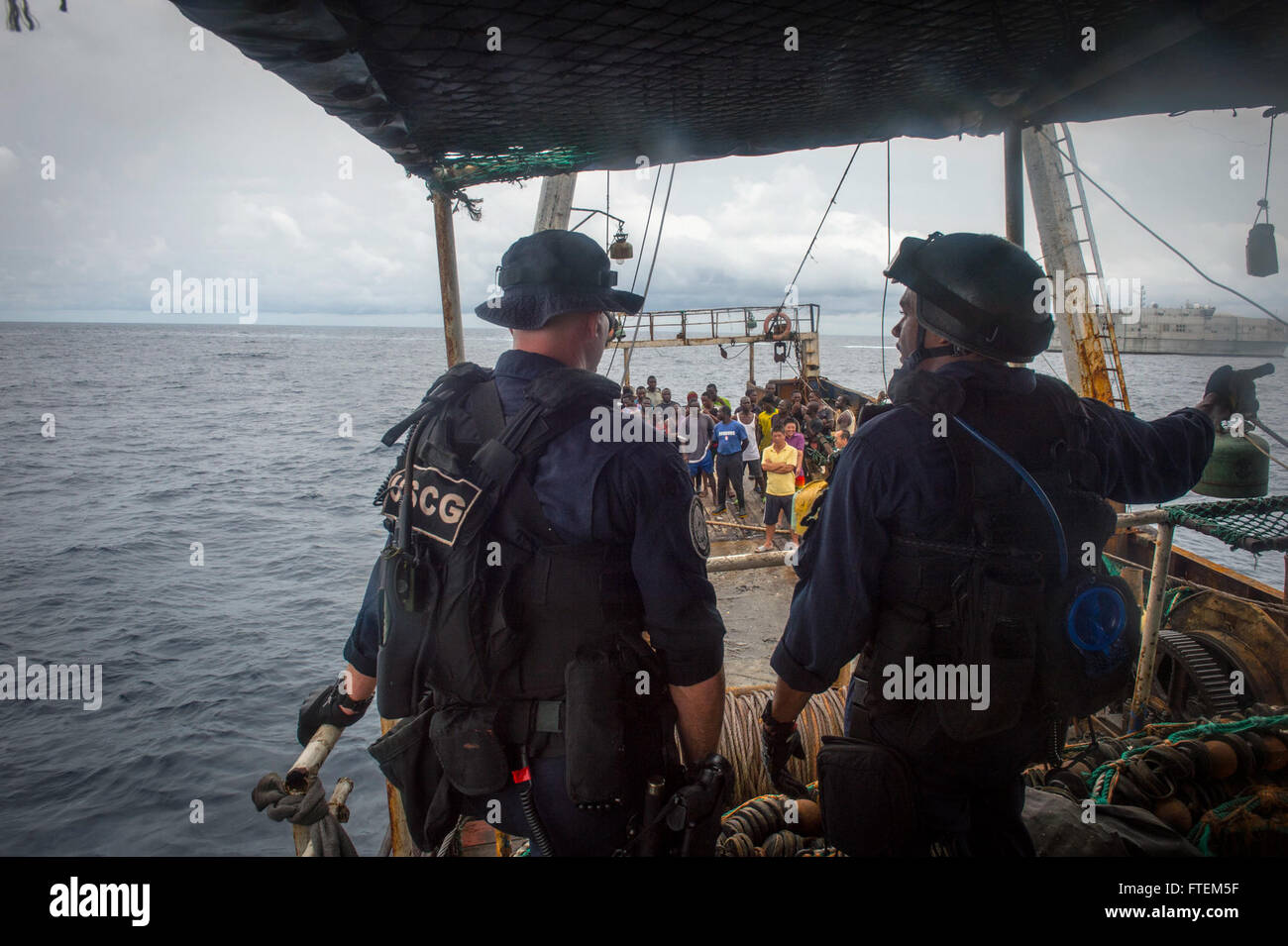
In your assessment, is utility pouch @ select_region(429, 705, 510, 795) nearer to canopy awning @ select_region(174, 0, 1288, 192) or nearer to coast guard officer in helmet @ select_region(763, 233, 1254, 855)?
coast guard officer in helmet @ select_region(763, 233, 1254, 855)

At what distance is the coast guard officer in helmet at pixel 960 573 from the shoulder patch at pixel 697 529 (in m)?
0.34

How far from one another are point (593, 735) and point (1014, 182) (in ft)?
11.0

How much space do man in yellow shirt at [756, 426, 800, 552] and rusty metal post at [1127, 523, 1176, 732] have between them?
21.6 ft

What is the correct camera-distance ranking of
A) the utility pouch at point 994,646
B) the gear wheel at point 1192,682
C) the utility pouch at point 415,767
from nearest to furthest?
→ the utility pouch at point 994,646 → the utility pouch at point 415,767 → the gear wheel at point 1192,682

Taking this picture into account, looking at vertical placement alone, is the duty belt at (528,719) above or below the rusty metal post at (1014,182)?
below

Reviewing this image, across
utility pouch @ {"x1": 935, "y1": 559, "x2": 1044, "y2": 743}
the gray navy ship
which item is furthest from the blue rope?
the gray navy ship

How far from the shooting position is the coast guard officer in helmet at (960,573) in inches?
77.0

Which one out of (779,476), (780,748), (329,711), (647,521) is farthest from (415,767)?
(779,476)

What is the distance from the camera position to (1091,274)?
719 cm

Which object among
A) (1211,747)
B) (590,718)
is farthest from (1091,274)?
(590,718)

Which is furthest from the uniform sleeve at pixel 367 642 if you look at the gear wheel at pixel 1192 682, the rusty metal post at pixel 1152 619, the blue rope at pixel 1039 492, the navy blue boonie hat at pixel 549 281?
the gear wheel at pixel 1192 682

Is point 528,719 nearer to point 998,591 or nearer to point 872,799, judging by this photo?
point 872,799

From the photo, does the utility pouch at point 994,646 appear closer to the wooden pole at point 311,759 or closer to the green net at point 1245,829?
the green net at point 1245,829
